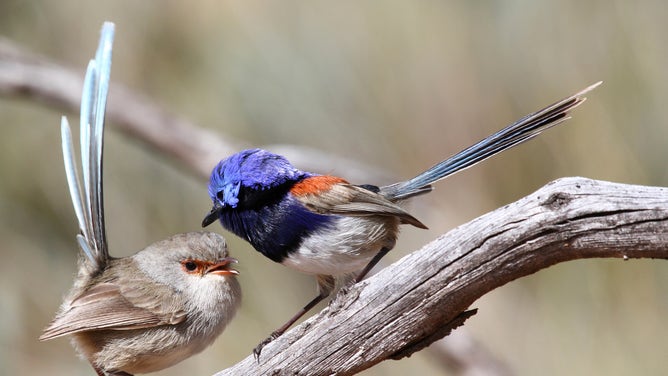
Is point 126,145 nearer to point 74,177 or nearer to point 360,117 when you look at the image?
point 360,117

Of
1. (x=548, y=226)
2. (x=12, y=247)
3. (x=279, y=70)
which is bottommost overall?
(x=548, y=226)

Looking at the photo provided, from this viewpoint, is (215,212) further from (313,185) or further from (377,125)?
(377,125)

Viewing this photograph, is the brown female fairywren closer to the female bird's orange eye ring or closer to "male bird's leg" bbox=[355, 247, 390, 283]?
the female bird's orange eye ring

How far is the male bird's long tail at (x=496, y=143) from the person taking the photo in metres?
3.27

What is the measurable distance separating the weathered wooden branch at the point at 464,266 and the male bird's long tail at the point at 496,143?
0.54m

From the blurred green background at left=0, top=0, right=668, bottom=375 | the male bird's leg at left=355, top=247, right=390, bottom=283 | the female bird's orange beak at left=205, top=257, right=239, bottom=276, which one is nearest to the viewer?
the male bird's leg at left=355, top=247, right=390, bottom=283

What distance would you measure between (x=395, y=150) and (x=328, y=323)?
3.31m

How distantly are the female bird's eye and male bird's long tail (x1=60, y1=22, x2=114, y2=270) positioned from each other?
45 centimetres

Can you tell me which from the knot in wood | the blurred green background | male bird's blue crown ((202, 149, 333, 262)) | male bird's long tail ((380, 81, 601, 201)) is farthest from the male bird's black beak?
the blurred green background

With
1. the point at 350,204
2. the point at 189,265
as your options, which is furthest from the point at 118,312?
the point at 350,204

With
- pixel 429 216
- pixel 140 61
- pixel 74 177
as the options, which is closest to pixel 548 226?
pixel 74 177

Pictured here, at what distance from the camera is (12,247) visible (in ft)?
22.3

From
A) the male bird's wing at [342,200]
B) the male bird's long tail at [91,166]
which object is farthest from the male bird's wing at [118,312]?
the male bird's wing at [342,200]

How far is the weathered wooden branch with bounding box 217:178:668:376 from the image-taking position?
271 cm
